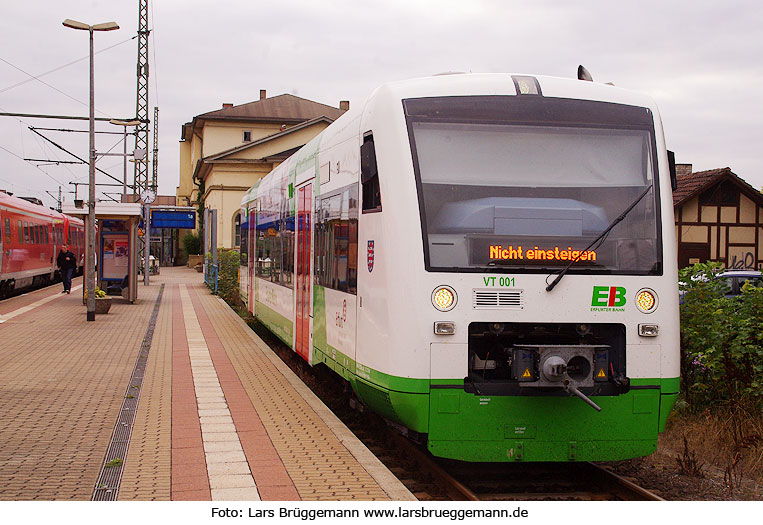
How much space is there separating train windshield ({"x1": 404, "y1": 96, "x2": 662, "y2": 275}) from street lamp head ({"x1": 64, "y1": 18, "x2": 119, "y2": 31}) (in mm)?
16748

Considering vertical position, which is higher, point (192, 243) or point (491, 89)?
point (491, 89)

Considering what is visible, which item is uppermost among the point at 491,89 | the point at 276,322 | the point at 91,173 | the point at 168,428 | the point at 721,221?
the point at 91,173

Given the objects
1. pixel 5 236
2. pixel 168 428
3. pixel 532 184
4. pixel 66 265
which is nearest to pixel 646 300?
pixel 532 184

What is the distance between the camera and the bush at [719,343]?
934 centimetres

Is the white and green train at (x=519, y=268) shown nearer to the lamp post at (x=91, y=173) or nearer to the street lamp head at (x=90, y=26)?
the lamp post at (x=91, y=173)

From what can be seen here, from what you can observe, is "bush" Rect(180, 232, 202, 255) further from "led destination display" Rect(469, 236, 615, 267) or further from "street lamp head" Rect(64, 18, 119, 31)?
"led destination display" Rect(469, 236, 615, 267)

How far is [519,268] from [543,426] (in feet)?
3.91

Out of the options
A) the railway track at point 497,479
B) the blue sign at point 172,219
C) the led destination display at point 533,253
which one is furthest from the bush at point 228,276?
the led destination display at point 533,253

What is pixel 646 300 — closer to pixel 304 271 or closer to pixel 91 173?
pixel 304 271

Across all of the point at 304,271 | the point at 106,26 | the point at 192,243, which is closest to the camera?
the point at 304,271

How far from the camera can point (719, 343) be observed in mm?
9516

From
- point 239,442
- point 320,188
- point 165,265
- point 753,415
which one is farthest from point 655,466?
point 165,265

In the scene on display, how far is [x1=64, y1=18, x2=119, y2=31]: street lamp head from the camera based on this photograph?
71.5 feet

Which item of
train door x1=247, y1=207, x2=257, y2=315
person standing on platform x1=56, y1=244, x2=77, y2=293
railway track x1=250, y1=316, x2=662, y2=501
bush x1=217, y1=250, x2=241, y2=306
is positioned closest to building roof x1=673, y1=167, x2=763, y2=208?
bush x1=217, y1=250, x2=241, y2=306
